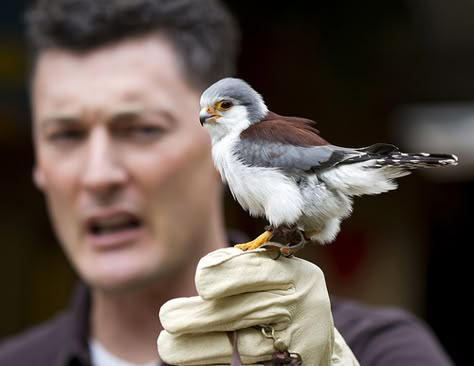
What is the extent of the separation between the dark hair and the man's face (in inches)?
1.8

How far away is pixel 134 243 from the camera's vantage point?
196 centimetres

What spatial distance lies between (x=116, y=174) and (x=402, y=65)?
117 inches

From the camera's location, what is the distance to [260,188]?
1.17 m

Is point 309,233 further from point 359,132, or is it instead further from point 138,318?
point 359,132

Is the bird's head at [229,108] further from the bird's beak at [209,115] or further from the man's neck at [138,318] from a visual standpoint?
the man's neck at [138,318]

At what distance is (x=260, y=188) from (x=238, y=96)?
0.17 meters

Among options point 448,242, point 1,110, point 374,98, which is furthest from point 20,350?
point 448,242

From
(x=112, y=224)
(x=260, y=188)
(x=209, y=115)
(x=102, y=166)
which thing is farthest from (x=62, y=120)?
(x=260, y=188)

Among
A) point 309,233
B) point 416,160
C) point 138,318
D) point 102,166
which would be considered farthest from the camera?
point 138,318

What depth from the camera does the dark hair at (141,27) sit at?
2.10 m

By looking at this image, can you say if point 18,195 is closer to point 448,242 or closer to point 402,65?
point 402,65

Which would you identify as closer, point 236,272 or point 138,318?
point 236,272

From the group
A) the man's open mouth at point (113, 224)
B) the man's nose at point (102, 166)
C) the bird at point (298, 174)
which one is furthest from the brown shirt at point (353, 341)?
the bird at point (298, 174)

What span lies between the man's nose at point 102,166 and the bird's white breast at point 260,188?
749 millimetres
